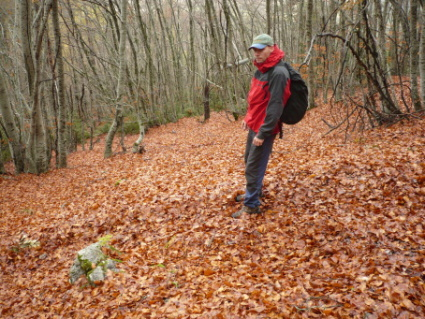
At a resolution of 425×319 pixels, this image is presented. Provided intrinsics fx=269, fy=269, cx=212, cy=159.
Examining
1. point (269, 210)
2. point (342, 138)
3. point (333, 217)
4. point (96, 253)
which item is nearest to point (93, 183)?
point (96, 253)

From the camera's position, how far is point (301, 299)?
9.05ft

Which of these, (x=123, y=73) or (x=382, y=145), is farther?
(x=123, y=73)

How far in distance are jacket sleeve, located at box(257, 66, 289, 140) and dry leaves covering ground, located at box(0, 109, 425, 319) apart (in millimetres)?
1606

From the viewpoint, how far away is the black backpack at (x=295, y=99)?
3.54 meters

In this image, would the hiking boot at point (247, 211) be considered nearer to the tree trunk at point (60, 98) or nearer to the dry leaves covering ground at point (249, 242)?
the dry leaves covering ground at point (249, 242)

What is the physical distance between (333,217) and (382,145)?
113 inches

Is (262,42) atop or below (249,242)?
atop

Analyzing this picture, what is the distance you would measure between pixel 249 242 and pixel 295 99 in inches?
83.9

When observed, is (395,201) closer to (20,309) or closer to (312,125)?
(20,309)

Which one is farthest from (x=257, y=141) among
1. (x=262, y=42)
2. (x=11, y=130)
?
(x=11, y=130)

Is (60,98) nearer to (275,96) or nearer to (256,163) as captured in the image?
(256,163)

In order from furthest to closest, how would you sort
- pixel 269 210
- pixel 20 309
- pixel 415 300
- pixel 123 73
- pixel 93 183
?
pixel 123 73 < pixel 93 183 < pixel 269 210 < pixel 20 309 < pixel 415 300

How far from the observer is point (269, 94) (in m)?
3.63

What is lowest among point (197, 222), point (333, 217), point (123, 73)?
point (197, 222)
